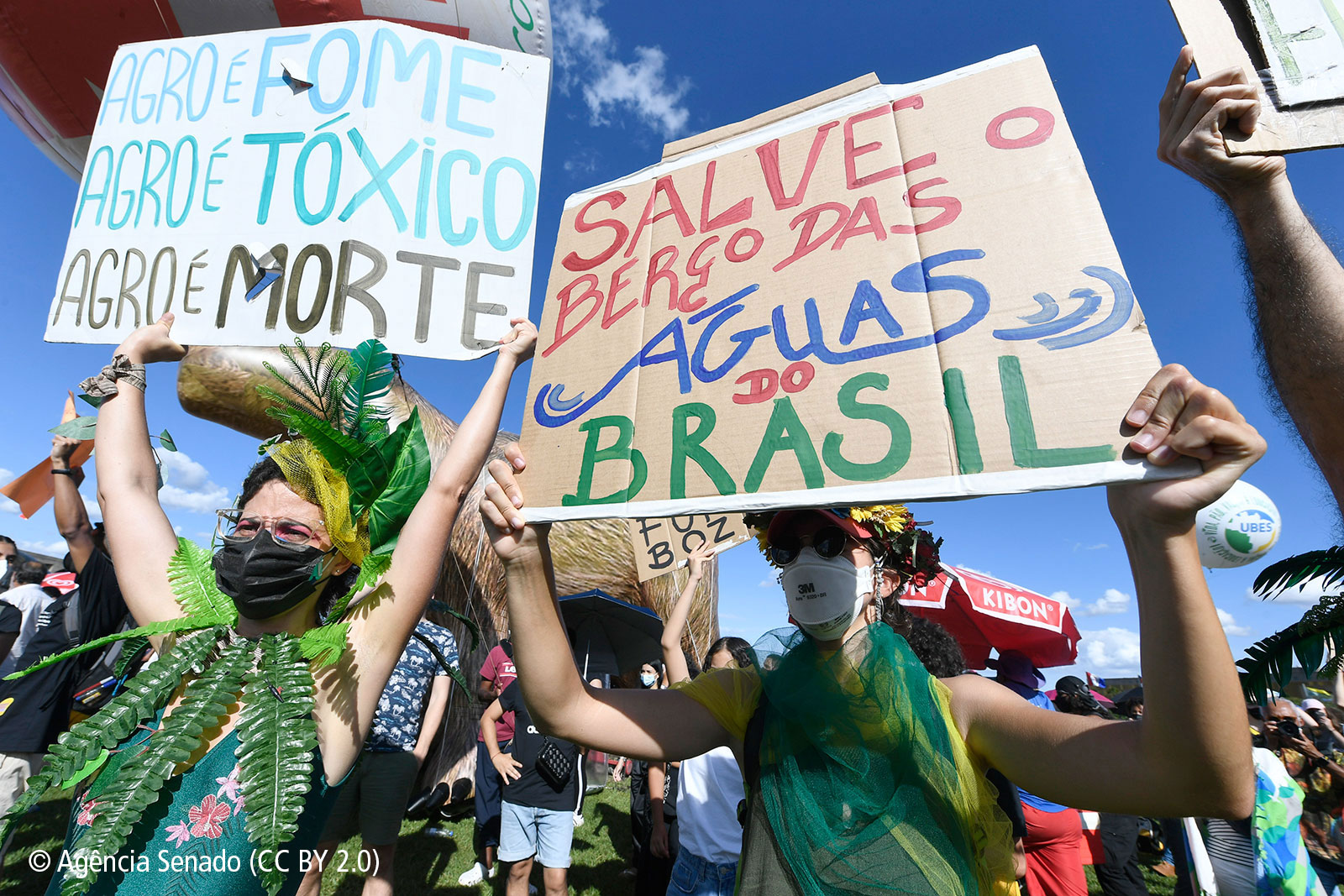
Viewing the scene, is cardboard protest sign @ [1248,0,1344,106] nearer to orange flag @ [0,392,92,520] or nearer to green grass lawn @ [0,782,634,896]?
orange flag @ [0,392,92,520]

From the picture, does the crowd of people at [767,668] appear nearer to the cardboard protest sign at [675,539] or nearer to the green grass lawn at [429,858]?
the cardboard protest sign at [675,539]

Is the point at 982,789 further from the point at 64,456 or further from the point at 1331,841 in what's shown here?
the point at 1331,841

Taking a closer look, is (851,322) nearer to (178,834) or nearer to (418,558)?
(418,558)

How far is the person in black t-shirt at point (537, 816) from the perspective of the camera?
12.8ft

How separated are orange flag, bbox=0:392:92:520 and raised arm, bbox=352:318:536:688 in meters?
2.24

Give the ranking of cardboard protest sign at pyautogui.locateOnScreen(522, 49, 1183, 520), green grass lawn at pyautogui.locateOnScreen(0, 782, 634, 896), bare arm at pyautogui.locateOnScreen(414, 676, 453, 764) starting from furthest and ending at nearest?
green grass lawn at pyautogui.locateOnScreen(0, 782, 634, 896)
bare arm at pyautogui.locateOnScreen(414, 676, 453, 764)
cardboard protest sign at pyautogui.locateOnScreen(522, 49, 1183, 520)

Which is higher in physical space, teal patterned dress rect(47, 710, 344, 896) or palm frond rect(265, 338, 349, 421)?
palm frond rect(265, 338, 349, 421)

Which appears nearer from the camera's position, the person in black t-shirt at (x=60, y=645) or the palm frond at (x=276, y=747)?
the palm frond at (x=276, y=747)

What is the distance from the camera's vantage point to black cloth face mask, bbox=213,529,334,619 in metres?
1.61

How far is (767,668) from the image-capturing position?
189 centimetres

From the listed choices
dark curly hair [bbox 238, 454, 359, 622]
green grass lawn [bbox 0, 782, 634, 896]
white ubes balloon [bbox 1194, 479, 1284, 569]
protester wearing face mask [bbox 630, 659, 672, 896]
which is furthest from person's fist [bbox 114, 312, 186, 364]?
white ubes balloon [bbox 1194, 479, 1284, 569]

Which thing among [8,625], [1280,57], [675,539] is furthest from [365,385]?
[8,625]

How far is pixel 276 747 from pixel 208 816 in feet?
0.92

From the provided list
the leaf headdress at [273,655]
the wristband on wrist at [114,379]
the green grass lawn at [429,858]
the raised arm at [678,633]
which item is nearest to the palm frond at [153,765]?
the leaf headdress at [273,655]
